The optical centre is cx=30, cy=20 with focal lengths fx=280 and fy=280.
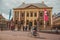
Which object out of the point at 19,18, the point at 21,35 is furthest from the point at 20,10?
the point at 21,35

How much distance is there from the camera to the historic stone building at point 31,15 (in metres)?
4.73

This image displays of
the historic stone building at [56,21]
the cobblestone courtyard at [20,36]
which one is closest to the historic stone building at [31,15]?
the historic stone building at [56,21]

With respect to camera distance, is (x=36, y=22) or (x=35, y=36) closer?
(x=36, y=22)

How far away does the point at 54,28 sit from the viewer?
4797 millimetres

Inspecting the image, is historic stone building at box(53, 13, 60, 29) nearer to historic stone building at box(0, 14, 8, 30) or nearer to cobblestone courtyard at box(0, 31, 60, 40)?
cobblestone courtyard at box(0, 31, 60, 40)

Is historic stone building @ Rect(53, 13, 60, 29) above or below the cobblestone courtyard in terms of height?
above

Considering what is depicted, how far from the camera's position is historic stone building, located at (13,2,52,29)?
15.5 ft

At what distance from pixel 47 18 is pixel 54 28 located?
0.24m

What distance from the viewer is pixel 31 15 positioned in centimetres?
489

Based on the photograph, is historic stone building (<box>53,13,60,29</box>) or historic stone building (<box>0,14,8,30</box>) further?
historic stone building (<box>0,14,8,30</box>)

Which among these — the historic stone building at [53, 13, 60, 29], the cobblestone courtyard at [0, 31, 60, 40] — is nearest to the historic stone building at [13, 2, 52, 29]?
the historic stone building at [53, 13, 60, 29]

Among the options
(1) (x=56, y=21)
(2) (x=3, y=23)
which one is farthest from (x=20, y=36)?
(1) (x=56, y=21)

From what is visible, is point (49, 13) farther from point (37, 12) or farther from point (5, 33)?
point (5, 33)

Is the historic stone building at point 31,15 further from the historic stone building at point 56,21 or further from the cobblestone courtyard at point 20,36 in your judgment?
the cobblestone courtyard at point 20,36
